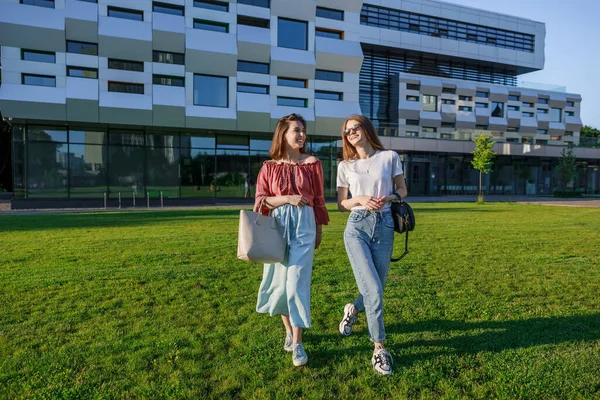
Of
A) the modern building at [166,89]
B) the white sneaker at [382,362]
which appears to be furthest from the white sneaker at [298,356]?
the modern building at [166,89]

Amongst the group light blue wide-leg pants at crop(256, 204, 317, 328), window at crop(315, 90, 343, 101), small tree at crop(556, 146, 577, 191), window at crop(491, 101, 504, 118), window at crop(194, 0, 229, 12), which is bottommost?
light blue wide-leg pants at crop(256, 204, 317, 328)

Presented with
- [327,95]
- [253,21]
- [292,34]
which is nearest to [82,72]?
[253,21]

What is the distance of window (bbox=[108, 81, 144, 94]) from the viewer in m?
22.1

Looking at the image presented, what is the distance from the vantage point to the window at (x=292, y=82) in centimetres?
2538

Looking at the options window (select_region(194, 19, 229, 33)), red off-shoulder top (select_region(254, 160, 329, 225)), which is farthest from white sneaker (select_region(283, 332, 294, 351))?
window (select_region(194, 19, 229, 33))

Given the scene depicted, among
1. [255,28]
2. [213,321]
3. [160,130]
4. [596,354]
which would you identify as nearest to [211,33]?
[255,28]

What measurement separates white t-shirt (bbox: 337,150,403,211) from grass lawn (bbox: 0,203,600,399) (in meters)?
1.38

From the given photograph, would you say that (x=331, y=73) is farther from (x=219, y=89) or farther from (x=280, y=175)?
(x=280, y=175)

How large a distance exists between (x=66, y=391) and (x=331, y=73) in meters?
25.4

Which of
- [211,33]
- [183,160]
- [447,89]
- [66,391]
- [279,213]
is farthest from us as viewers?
[447,89]

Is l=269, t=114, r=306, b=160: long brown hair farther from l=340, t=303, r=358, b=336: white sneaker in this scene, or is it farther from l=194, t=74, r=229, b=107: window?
l=194, t=74, r=229, b=107: window

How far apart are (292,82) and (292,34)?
281 cm

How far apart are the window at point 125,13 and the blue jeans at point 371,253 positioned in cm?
2296

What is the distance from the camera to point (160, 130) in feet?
80.7
